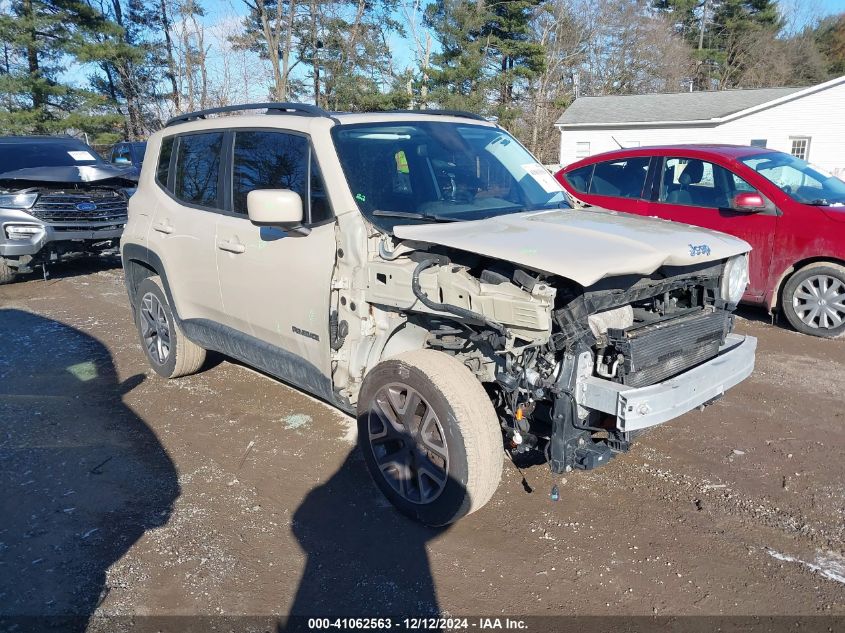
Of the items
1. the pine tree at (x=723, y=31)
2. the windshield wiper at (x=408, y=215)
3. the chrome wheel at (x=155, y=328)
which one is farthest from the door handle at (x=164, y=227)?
the pine tree at (x=723, y=31)

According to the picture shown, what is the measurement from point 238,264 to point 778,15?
51.0 metres

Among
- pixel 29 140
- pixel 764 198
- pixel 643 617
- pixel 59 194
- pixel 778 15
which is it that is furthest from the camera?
pixel 778 15

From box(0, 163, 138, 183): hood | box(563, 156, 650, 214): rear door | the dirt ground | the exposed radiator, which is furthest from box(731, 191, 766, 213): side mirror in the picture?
box(0, 163, 138, 183): hood

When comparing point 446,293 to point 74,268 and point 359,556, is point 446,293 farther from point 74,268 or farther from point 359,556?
point 74,268

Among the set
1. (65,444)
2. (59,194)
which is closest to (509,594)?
(65,444)

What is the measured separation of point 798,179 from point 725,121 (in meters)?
21.9

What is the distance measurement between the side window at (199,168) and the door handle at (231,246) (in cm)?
37

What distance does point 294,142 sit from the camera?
3.79 m

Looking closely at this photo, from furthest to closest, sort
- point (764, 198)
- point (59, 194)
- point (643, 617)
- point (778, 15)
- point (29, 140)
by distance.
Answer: point (778, 15)
point (29, 140)
point (59, 194)
point (764, 198)
point (643, 617)

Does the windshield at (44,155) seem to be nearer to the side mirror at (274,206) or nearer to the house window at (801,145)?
the side mirror at (274,206)

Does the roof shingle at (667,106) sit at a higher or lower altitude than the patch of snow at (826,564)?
higher

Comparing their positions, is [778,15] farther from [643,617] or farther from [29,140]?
[643,617]

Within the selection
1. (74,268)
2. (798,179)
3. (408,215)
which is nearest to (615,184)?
(798,179)

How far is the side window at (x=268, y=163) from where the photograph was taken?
373 centimetres
